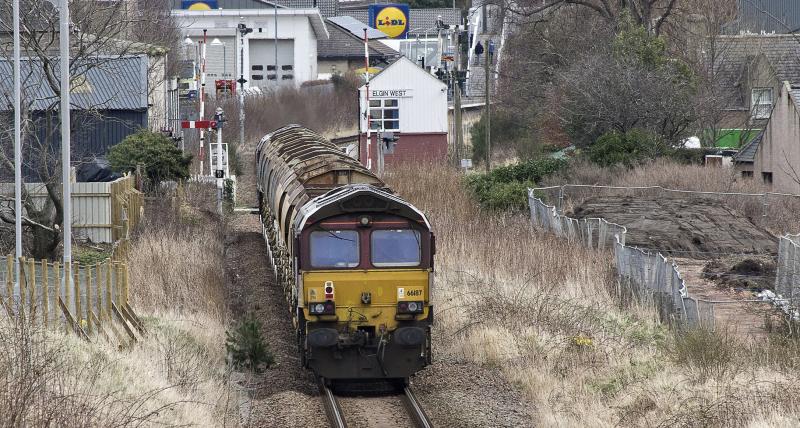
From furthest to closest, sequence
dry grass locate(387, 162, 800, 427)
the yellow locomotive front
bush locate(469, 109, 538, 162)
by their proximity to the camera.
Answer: bush locate(469, 109, 538, 162) < the yellow locomotive front < dry grass locate(387, 162, 800, 427)

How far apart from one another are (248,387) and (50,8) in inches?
541

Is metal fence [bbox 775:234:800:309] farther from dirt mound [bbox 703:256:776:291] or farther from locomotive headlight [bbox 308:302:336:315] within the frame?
locomotive headlight [bbox 308:302:336:315]

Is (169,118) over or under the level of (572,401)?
over

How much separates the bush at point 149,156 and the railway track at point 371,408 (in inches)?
674

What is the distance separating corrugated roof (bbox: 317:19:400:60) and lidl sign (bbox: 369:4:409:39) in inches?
421

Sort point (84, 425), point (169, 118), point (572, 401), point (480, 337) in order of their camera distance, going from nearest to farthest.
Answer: point (84, 425), point (572, 401), point (480, 337), point (169, 118)

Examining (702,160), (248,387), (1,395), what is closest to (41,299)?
(248,387)

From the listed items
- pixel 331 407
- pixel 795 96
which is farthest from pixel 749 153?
pixel 331 407

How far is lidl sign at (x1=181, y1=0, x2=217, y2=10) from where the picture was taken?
69.9m

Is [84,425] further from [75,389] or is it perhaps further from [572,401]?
[572,401]

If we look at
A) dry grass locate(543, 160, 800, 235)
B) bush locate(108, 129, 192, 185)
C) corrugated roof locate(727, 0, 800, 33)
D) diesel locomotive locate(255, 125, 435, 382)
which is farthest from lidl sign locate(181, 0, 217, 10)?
diesel locomotive locate(255, 125, 435, 382)

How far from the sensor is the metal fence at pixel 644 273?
15.9m

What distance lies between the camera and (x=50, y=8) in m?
25.3

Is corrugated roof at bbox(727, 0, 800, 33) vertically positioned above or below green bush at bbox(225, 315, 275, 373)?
above
